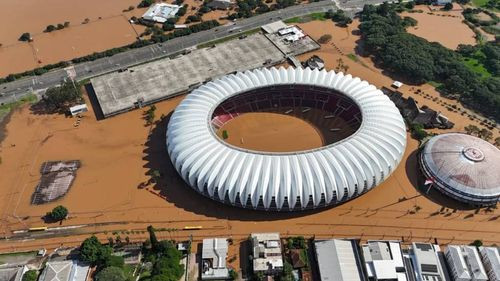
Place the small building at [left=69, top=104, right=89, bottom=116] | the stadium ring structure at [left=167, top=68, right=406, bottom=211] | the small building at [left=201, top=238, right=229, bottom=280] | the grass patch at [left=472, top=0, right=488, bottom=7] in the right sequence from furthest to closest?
the grass patch at [left=472, top=0, right=488, bottom=7] → the small building at [left=69, top=104, right=89, bottom=116] → the stadium ring structure at [left=167, top=68, right=406, bottom=211] → the small building at [left=201, top=238, right=229, bottom=280]

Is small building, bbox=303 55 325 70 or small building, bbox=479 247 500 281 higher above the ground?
small building, bbox=303 55 325 70

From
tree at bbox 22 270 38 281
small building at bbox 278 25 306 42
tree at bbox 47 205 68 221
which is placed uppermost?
small building at bbox 278 25 306 42

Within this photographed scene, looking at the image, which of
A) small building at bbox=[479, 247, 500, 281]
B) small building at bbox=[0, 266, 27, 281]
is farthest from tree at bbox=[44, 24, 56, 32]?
small building at bbox=[479, 247, 500, 281]

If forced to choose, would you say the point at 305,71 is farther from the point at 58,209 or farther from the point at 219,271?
the point at 58,209

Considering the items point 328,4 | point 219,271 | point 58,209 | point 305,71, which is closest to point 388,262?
point 219,271

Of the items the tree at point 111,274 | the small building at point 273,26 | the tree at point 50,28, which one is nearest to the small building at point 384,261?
the tree at point 111,274

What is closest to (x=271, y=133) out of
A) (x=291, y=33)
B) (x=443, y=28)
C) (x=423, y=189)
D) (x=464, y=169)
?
(x=423, y=189)

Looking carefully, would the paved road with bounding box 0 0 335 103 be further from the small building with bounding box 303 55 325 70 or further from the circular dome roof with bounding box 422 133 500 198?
the circular dome roof with bounding box 422 133 500 198
